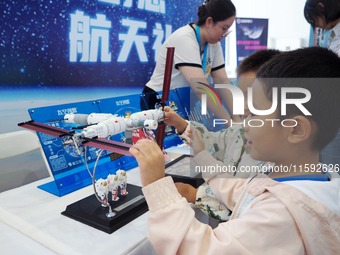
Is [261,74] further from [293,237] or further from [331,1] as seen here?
[331,1]

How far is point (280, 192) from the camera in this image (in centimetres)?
52

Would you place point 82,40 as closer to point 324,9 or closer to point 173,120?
point 173,120

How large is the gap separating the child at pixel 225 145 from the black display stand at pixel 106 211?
6.1 inches

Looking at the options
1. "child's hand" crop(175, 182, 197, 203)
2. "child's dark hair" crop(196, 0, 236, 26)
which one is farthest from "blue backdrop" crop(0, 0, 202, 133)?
"child's hand" crop(175, 182, 197, 203)

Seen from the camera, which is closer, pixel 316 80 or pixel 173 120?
pixel 316 80

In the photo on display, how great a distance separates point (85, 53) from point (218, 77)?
1.04 m

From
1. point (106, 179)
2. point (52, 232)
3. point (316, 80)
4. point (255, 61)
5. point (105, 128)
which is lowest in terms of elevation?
point (52, 232)

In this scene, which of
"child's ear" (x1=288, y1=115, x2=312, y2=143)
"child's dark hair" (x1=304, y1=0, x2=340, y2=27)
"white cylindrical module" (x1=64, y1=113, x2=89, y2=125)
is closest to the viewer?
"child's ear" (x1=288, y1=115, x2=312, y2=143)

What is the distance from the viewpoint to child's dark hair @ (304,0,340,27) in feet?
4.14

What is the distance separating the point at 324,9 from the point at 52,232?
1356 mm

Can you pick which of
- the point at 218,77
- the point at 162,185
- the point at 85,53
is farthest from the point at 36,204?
the point at 85,53

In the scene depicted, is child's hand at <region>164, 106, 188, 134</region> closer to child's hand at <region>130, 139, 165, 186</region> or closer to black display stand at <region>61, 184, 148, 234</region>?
black display stand at <region>61, 184, 148, 234</region>

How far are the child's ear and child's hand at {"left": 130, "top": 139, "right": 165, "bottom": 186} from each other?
277 mm

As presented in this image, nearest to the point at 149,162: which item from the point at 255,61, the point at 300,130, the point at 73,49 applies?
the point at 300,130
